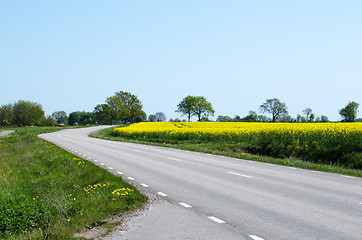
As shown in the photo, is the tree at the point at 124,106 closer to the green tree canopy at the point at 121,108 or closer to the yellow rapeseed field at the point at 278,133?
the green tree canopy at the point at 121,108

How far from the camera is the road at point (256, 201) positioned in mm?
6090

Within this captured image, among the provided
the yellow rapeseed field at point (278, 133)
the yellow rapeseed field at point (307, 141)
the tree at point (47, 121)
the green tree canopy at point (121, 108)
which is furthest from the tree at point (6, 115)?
the yellow rapeseed field at point (307, 141)

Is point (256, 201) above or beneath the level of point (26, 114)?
beneath

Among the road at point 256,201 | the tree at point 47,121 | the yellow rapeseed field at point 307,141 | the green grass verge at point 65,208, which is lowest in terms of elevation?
the green grass verge at point 65,208

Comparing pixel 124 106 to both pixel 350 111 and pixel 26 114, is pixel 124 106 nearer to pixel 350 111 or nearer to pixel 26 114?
pixel 26 114

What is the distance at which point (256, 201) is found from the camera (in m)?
Answer: 8.33

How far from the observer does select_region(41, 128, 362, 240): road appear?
609 cm

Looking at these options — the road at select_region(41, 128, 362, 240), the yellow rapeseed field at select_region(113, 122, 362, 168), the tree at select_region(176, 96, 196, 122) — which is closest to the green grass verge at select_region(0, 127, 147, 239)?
the road at select_region(41, 128, 362, 240)

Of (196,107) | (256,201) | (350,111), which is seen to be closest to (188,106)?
(196,107)

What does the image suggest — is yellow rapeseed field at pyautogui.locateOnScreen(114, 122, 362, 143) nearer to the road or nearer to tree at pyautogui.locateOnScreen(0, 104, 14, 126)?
the road

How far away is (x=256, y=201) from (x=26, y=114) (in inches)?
5314

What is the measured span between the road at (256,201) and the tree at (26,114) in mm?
127181

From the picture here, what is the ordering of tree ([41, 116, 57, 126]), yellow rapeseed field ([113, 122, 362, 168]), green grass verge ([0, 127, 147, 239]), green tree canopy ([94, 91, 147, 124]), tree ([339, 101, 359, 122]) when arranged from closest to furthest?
1. green grass verge ([0, 127, 147, 239])
2. yellow rapeseed field ([113, 122, 362, 168])
3. tree ([339, 101, 359, 122])
4. green tree canopy ([94, 91, 147, 124])
5. tree ([41, 116, 57, 126])

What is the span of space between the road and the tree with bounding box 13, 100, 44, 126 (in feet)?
417
